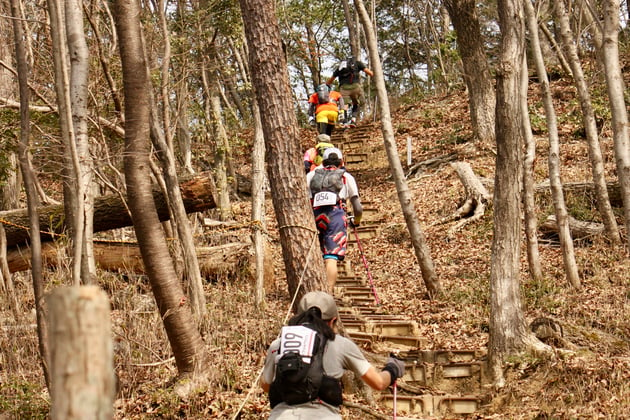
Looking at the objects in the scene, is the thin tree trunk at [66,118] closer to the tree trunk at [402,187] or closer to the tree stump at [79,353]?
the tree stump at [79,353]

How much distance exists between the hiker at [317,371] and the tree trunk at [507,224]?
295 centimetres

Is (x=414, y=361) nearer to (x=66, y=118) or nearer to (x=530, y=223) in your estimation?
(x=530, y=223)

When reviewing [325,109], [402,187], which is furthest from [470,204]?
[325,109]

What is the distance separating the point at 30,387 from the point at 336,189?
4.39m

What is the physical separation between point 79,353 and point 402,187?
8802mm

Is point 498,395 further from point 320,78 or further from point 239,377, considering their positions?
point 320,78

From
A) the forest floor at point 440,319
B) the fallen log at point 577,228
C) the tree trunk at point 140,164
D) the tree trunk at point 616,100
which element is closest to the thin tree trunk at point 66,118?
the tree trunk at point 140,164

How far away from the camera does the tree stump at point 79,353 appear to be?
6.18 ft

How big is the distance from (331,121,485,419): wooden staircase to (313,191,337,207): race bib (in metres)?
1.54

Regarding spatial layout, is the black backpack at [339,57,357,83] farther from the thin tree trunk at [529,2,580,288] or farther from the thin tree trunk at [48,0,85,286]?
the thin tree trunk at [48,0,85,286]

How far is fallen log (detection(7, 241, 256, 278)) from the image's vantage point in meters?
10.4

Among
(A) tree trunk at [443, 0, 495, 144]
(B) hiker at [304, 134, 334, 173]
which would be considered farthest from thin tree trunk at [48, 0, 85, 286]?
(A) tree trunk at [443, 0, 495, 144]

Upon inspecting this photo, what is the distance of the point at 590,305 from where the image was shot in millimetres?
9094

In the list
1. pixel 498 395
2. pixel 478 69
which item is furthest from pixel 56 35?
pixel 478 69
